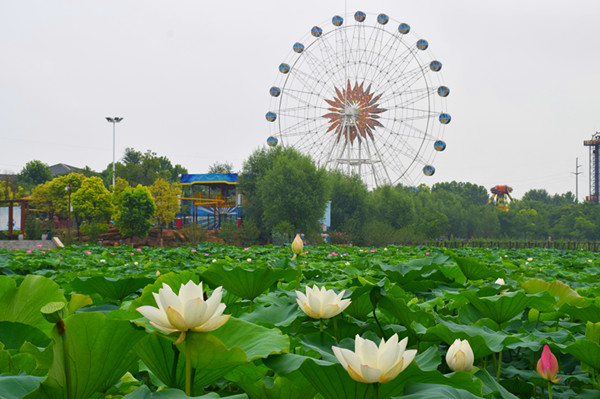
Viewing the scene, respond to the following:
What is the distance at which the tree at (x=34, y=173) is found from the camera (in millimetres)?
55041

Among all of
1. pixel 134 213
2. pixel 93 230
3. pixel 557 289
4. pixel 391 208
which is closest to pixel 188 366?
pixel 557 289

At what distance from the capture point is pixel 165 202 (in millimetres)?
38094

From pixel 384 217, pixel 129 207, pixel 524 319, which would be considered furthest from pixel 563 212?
pixel 524 319

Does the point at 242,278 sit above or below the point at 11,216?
above

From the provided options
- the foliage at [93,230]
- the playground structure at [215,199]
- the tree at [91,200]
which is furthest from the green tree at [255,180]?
the tree at [91,200]

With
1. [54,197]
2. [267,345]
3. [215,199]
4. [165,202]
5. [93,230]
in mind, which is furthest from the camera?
[54,197]

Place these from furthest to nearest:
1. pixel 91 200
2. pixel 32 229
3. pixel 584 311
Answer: pixel 91 200 < pixel 32 229 < pixel 584 311

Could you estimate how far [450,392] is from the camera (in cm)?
78

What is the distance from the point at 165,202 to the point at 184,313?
38.8m

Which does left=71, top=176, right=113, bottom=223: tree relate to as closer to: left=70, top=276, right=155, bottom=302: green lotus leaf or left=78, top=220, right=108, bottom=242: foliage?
left=78, top=220, right=108, bottom=242: foliage

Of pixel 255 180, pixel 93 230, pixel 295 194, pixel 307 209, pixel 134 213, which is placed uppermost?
pixel 255 180

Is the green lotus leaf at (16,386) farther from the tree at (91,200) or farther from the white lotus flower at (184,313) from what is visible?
the tree at (91,200)

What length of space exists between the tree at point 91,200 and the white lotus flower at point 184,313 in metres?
37.7

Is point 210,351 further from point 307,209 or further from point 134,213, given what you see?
point 134,213
